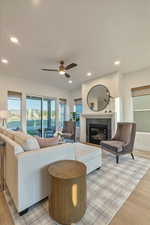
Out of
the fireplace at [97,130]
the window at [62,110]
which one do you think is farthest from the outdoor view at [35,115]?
the fireplace at [97,130]

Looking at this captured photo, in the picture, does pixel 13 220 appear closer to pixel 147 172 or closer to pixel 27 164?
pixel 27 164

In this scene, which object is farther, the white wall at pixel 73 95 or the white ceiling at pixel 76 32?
the white wall at pixel 73 95

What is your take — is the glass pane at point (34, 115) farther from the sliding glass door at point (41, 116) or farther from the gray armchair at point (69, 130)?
the gray armchair at point (69, 130)

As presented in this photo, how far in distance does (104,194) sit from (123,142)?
1822 mm

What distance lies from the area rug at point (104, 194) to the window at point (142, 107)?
1.66 metres

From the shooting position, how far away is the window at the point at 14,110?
4.66 meters

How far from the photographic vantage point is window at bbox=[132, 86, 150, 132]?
4020 millimetres

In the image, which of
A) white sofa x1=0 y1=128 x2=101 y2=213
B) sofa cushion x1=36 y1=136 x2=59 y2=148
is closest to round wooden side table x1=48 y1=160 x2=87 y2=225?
white sofa x1=0 y1=128 x2=101 y2=213

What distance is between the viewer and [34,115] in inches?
215

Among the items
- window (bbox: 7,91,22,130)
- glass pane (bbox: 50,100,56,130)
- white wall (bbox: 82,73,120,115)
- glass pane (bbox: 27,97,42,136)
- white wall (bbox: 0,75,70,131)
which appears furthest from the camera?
glass pane (bbox: 50,100,56,130)

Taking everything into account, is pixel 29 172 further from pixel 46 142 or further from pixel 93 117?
pixel 93 117

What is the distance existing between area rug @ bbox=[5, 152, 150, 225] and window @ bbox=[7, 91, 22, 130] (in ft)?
11.3

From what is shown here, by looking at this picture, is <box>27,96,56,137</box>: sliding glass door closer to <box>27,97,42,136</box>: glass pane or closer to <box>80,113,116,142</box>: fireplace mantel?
<box>27,97,42,136</box>: glass pane

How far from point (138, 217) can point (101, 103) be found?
12.3ft
